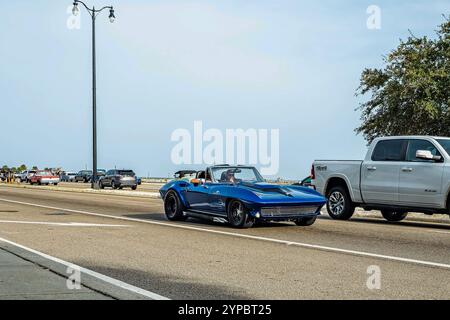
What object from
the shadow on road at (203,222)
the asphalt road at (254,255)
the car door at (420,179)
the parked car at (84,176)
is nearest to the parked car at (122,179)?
the shadow on road at (203,222)

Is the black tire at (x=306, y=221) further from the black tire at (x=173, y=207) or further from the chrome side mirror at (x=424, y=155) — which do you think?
the black tire at (x=173, y=207)

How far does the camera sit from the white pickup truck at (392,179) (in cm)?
1507

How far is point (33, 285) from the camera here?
7.68 meters

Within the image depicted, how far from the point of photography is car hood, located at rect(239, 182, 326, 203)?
45.6 feet

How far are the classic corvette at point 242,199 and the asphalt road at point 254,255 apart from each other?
31cm

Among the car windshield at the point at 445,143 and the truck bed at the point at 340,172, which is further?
the truck bed at the point at 340,172

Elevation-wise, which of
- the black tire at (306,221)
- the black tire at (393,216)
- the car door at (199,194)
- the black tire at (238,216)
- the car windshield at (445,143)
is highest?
the car windshield at (445,143)

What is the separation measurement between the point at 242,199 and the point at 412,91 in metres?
22.9

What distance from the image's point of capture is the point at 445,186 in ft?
48.8

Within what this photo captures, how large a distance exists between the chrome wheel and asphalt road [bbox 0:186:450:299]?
0.87 metres

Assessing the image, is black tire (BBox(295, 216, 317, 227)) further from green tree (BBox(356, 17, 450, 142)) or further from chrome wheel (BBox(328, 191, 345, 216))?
green tree (BBox(356, 17, 450, 142))
